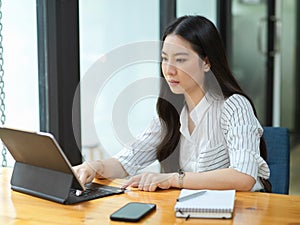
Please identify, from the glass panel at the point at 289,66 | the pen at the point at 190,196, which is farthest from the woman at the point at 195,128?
the glass panel at the point at 289,66

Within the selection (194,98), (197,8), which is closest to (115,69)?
(194,98)

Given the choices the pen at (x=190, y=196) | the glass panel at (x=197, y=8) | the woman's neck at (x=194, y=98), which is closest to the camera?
the pen at (x=190, y=196)

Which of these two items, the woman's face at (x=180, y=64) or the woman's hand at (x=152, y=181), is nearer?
the woman's hand at (x=152, y=181)

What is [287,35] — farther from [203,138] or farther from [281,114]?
[203,138]

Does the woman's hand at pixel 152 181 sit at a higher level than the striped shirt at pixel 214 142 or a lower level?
lower

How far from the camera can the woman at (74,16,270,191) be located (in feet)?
6.08

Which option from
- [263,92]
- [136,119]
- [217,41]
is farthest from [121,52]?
[263,92]

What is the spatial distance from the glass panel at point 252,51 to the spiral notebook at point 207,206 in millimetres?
3092

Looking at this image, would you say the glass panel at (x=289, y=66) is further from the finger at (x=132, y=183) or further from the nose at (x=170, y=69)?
the finger at (x=132, y=183)

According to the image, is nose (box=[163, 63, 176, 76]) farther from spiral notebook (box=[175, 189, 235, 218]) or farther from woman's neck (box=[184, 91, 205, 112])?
spiral notebook (box=[175, 189, 235, 218])

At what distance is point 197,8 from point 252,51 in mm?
1088

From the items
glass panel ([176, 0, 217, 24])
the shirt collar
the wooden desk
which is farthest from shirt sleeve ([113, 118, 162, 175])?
glass panel ([176, 0, 217, 24])

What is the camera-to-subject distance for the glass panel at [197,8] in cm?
366

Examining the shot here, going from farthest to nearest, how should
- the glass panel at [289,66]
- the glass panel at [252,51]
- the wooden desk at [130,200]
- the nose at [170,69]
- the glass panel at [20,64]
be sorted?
the glass panel at [289,66]
the glass panel at [252,51]
the glass panel at [20,64]
the nose at [170,69]
the wooden desk at [130,200]
